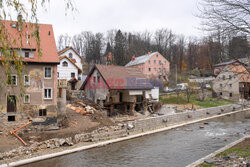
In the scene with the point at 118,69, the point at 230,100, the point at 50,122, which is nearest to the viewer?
the point at 50,122

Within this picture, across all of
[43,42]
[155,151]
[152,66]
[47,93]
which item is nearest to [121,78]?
[47,93]

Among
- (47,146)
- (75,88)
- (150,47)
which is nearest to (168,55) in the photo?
(150,47)

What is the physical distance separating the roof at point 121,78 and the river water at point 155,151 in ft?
23.8

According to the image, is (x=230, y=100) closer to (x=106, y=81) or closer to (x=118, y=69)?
(x=118, y=69)

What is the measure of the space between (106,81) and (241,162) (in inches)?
654

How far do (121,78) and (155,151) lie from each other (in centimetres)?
1191

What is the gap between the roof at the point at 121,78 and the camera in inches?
912

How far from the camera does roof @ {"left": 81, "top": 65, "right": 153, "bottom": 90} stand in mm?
23172

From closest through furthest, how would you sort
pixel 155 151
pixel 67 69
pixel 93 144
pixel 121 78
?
pixel 155 151 → pixel 93 144 → pixel 121 78 → pixel 67 69

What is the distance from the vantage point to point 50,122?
1761 cm

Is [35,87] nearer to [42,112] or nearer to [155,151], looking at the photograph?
[42,112]

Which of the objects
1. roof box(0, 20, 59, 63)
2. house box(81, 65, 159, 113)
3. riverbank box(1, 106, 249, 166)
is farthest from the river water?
roof box(0, 20, 59, 63)

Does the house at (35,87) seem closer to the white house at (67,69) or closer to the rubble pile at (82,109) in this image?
the rubble pile at (82,109)

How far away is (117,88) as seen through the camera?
22.6m
